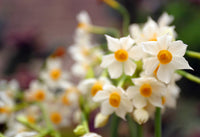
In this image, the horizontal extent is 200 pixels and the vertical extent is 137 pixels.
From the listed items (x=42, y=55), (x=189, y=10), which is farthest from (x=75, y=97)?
(x=189, y=10)

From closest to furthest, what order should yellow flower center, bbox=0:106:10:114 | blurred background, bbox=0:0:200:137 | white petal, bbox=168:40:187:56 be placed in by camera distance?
white petal, bbox=168:40:187:56 → yellow flower center, bbox=0:106:10:114 → blurred background, bbox=0:0:200:137

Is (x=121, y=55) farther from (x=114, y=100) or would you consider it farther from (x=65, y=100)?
(x=65, y=100)

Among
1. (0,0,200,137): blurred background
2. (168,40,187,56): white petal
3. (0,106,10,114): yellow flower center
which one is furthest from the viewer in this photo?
(0,0,200,137): blurred background

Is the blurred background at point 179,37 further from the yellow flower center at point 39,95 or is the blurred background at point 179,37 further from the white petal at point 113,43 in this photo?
the white petal at point 113,43

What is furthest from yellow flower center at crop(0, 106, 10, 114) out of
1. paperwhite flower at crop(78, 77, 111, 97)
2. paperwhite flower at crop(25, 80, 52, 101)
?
paperwhite flower at crop(78, 77, 111, 97)

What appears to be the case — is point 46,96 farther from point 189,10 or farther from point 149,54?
point 189,10

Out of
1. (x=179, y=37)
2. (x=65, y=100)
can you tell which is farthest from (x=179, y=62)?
(x=179, y=37)

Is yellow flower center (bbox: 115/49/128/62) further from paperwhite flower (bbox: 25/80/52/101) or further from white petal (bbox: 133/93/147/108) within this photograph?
paperwhite flower (bbox: 25/80/52/101)

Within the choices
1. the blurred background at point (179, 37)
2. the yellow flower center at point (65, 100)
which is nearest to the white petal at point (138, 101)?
the yellow flower center at point (65, 100)
